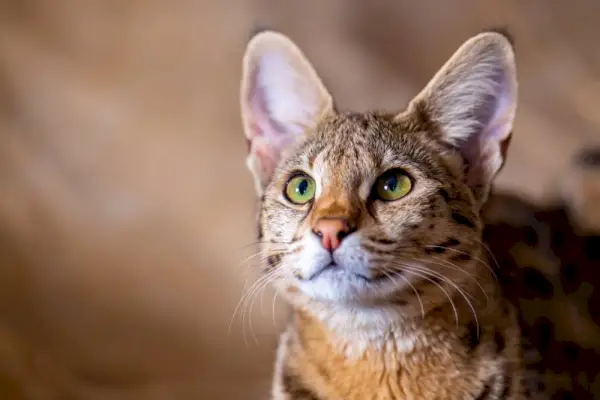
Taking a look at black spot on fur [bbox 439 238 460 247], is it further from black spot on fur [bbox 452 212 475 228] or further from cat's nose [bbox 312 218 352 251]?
cat's nose [bbox 312 218 352 251]

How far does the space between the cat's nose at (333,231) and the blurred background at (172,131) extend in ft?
1.97

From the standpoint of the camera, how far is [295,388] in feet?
3.41

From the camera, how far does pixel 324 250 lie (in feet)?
2.89

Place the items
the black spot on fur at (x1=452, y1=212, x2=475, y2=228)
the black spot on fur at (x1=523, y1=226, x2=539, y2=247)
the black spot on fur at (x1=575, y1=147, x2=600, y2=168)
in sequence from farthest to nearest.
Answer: the black spot on fur at (x1=575, y1=147, x2=600, y2=168)
the black spot on fur at (x1=523, y1=226, x2=539, y2=247)
the black spot on fur at (x1=452, y1=212, x2=475, y2=228)

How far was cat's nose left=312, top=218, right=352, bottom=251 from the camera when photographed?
87 centimetres

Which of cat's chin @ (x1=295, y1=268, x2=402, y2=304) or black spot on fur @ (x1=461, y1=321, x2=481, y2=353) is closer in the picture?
cat's chin @ (x1=295, y1=268, x2=402, y2=304)

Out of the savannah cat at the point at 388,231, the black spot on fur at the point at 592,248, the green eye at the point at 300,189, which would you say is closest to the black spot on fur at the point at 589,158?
the black spot on fur at the point at 592,248

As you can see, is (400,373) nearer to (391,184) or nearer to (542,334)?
(391,184)

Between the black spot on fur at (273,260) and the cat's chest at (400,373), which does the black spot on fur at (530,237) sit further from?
the black spot on fur at (273,260)

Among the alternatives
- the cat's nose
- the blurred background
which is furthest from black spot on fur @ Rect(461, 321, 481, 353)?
the blurred background

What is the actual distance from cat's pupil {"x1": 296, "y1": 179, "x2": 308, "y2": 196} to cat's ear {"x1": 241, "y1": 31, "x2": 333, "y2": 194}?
10 centimetres

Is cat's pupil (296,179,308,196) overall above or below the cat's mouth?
above

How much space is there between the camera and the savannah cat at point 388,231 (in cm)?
92

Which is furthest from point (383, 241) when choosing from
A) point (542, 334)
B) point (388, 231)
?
Result: point (542, 334)
